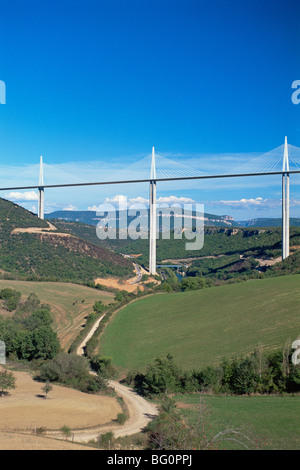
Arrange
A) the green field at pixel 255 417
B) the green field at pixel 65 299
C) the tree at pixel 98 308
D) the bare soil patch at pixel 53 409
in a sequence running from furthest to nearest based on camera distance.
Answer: the tree at pixel 98 308, the green field at pixel 65 299, the bare soil patch at pixel 53 409, the green field at pixel 255 417

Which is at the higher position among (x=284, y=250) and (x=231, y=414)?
(x=284, y=250)

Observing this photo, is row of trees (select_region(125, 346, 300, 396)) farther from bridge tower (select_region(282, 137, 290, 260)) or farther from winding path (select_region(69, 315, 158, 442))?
bridge tower (select_region(282, 137, 290, 260))

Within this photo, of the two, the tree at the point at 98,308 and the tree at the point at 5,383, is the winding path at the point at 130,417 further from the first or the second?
the tree at the point at 98,308

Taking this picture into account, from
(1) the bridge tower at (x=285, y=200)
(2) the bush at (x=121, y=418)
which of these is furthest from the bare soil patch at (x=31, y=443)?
(1) the bridge tower at (x=285, y=200)

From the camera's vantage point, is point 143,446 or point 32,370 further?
point 32,370
